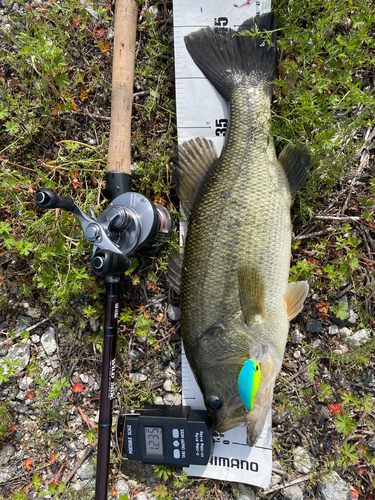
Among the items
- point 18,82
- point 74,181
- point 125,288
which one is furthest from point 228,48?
point 125,288

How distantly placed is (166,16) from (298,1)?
3.42 ft

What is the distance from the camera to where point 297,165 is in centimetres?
224

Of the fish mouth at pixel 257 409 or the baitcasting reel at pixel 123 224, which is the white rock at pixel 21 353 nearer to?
the baitcasting reel at pixel 123 224

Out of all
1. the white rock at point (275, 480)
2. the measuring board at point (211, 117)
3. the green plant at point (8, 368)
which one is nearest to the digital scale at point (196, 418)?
the measuring board at point (211, 117)

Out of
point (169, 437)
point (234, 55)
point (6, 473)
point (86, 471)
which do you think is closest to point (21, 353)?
point (6, 473)

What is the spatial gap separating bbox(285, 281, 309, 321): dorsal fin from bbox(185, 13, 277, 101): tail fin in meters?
1.45

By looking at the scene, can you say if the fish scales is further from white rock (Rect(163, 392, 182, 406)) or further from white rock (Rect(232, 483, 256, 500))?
white rock (Rect(232, 483, 256, 500))

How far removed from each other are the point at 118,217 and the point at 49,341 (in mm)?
1459

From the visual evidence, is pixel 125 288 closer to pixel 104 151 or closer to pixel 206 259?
pixel 206 259

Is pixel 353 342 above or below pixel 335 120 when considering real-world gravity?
below

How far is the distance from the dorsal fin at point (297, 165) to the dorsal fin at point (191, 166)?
1.69 feet

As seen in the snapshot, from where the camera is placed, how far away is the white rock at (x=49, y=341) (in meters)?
2.77

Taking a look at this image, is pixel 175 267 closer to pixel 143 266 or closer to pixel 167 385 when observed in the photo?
pixel 143 266

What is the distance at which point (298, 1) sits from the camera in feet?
7.52
